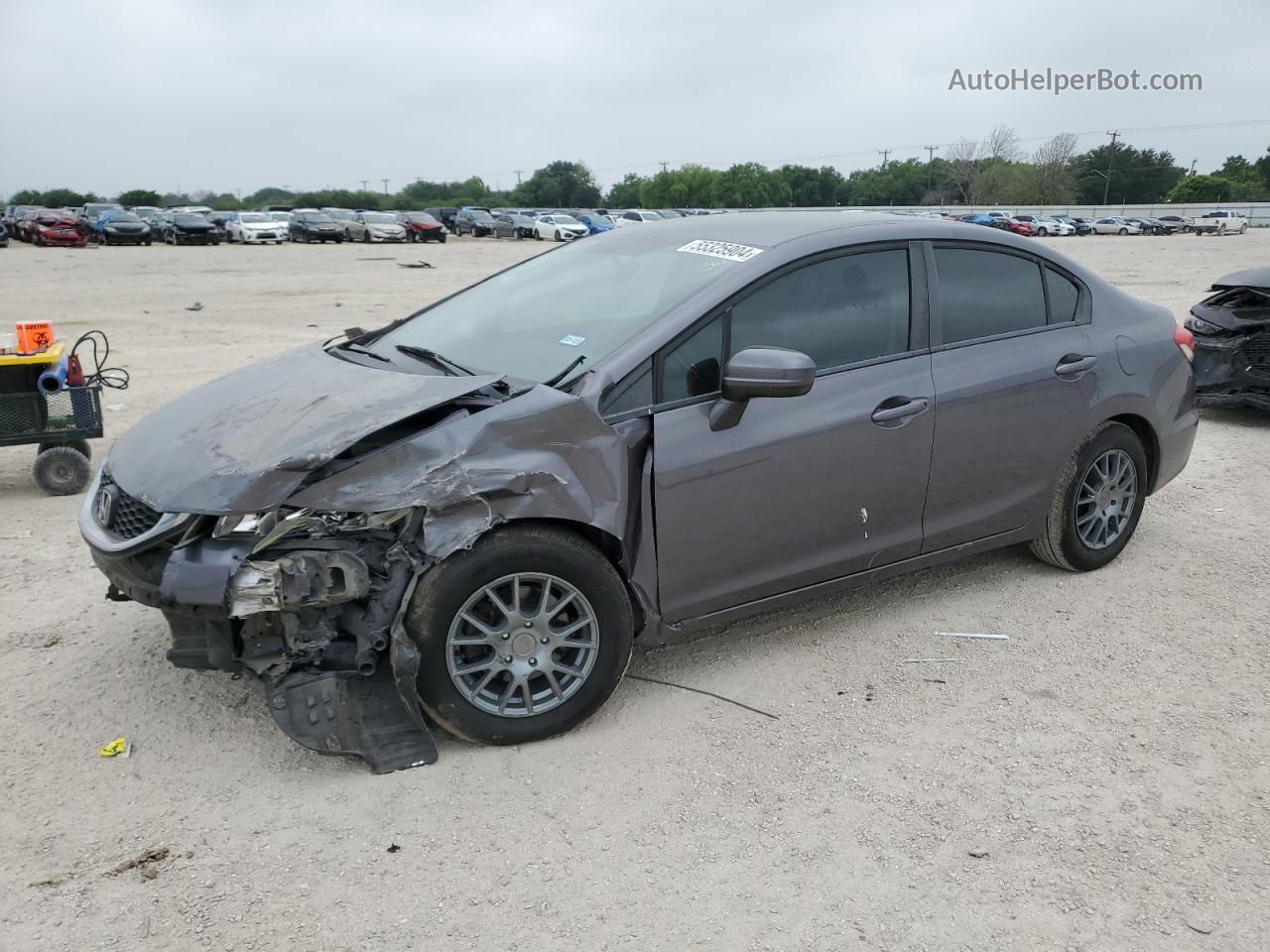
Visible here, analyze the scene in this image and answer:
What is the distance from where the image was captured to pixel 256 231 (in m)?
38.7

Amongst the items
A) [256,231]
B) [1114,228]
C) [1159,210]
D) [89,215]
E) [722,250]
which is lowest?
[1114,228]

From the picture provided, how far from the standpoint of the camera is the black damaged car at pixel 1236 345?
7.96 m

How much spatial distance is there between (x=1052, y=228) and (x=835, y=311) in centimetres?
6056

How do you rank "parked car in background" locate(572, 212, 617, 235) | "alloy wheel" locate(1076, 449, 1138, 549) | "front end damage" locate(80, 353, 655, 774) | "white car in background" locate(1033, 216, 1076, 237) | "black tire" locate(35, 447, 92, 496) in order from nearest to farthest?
"front end damage" locate(80, 353, 655, 774) < "alloy wheel" locate(1076, 449, 1138, 549) < "black tire" locate(35, 447, 92, 496) < "parked car in background" locate(572, 212, 617, 235) < "white car in background" locate(1033, 216, 1076, 237)

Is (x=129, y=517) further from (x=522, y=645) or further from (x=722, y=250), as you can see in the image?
(x=722, y=250)

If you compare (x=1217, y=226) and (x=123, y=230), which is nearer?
(x=123, y=230)

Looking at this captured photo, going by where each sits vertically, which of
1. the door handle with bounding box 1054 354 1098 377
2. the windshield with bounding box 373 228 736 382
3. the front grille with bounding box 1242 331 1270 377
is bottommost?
the front grille with bounding box 1242 331 1270 377

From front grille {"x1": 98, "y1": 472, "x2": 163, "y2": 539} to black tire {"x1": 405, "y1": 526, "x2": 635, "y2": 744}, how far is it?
3.09 feet

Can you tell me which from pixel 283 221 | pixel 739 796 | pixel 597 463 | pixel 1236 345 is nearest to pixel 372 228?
pixel 283 221

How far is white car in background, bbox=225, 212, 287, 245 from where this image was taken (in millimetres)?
38803

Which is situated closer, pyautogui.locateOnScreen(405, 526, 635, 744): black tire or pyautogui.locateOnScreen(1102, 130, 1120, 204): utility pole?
pyautogui.locateOnScreen(405, 526, 635, 744): black tire

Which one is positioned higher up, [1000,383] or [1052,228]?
[1000,383]

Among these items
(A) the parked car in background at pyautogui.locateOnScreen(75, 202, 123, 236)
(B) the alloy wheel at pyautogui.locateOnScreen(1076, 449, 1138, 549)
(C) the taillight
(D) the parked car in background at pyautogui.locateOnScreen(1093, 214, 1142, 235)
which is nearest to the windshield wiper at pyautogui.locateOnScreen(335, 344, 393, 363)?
(B) the alloy wheel at pyautogui.locateOnScreen(1076, 449, 1138, 549)

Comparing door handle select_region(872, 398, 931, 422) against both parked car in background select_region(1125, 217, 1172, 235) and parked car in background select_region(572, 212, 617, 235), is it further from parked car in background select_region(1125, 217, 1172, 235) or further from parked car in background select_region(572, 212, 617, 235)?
parked car in background select_region(1125, 217, 1172, 235)
